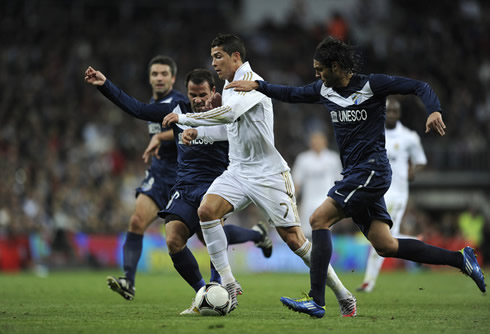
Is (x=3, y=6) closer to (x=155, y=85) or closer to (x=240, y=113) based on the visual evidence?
(x=155, y=85)

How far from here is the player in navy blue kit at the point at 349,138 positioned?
6.95 metres

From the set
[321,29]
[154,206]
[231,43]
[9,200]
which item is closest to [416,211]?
[321,29]

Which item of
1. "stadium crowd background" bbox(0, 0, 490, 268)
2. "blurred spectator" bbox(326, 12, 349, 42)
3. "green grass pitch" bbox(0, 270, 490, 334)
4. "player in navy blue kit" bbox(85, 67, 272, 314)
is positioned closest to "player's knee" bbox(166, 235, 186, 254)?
"player in navy blue kit" bbox(85, 67, 272, 314)

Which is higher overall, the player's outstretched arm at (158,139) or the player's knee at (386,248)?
the player's outstretched arm at (158,139)

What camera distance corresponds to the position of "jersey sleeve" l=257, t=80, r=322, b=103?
7250 millimetres

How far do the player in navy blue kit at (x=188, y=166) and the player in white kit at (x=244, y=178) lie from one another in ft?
1.53

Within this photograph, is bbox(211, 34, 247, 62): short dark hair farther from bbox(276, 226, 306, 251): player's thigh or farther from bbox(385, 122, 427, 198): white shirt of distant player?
bbox(385, 122, 427, 198): white shirt of distant player

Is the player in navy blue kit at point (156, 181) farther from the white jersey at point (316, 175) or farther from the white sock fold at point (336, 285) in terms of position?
the white jersey at point (316, 175)

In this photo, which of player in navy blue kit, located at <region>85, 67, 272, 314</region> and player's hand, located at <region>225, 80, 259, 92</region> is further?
player in navy blue kit, located at <region>85, 67, 272, 314</region>

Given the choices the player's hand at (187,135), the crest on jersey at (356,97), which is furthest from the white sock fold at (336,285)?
the player's hand at (187,135)

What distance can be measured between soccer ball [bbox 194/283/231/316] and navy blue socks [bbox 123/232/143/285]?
8.05 feet

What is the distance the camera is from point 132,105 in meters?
7.86

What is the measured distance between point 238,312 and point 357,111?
235cm

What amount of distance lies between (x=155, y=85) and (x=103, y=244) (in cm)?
1001
